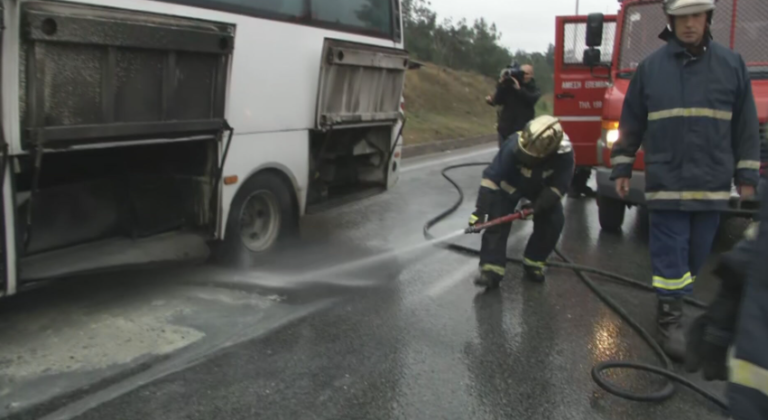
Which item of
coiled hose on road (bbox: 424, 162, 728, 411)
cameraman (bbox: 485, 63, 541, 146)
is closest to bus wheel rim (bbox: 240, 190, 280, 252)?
coiled hose on road (bbox: 424, 162, 728, 411)

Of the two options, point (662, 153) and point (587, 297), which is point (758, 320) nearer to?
point (662, 153)

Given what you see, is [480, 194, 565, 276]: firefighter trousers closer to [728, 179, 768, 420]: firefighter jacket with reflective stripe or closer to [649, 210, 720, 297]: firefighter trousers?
[649, 210, 720, 297]: firefighter trousers

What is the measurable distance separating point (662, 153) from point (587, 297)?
4.91 ft

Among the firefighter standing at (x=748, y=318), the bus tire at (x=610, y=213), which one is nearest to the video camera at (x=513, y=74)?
the bus tire at (x=610, y=213)

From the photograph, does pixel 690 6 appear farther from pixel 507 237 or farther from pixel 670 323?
pixel 507 237

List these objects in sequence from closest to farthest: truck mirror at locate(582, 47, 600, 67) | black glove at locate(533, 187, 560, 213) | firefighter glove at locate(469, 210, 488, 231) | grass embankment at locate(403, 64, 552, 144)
A: black glove at locate(533, 187, 560, 213)
firefighter glove at locate(469, 210, 488, 231)
truck mirror at locate(582, 47, 600, 67)
grass embankment at locate(403, 64, 552, 144)

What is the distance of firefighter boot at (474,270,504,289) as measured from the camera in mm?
5602

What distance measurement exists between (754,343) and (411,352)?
276 cm

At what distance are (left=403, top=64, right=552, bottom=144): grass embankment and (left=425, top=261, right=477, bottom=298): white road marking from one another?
444 inches

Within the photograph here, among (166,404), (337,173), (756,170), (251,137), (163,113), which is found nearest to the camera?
(166,404)

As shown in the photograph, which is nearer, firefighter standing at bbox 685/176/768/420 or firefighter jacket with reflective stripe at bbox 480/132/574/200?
firefighter standing at bbox 685/176/768/420

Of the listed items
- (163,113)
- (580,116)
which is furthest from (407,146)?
(163,113)

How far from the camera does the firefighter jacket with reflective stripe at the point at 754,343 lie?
174 centimetres

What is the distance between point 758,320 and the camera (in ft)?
5.75
